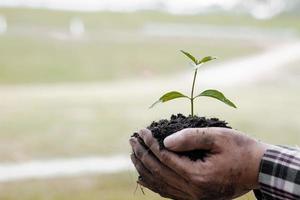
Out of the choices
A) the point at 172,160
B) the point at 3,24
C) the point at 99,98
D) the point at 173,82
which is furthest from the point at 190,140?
the point at 3,24

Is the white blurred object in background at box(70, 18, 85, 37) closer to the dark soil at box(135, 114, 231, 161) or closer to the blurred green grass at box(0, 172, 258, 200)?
the blurred green grass at box(0, 172, 258, 200)

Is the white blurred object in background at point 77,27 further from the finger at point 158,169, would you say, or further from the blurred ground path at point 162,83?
the finger at point 158,169

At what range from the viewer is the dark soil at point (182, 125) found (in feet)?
1.68

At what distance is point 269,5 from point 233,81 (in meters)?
0.50

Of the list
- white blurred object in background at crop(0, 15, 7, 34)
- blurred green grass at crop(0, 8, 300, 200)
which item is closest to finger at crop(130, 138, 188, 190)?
blurred green grass at crop(0, 8, 300, 200)

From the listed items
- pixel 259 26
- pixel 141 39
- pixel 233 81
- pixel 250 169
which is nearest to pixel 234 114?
pixel 233 81

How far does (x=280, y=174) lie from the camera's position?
0.51 m

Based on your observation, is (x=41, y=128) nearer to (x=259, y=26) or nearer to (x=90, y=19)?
(x=90, y=19)

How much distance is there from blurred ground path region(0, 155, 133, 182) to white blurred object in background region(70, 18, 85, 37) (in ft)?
4.88

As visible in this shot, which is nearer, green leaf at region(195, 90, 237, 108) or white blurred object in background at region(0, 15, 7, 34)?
green leaf at region(195, 90, 237, 108)

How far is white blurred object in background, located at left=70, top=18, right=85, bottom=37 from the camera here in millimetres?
3398

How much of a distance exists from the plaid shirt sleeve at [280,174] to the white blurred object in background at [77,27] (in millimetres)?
2964

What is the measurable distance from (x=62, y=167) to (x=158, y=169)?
1.53 metres

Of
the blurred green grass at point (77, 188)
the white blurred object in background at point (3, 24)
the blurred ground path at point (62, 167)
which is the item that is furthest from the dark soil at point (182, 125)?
the white blurred object in background at point (3, 24)
